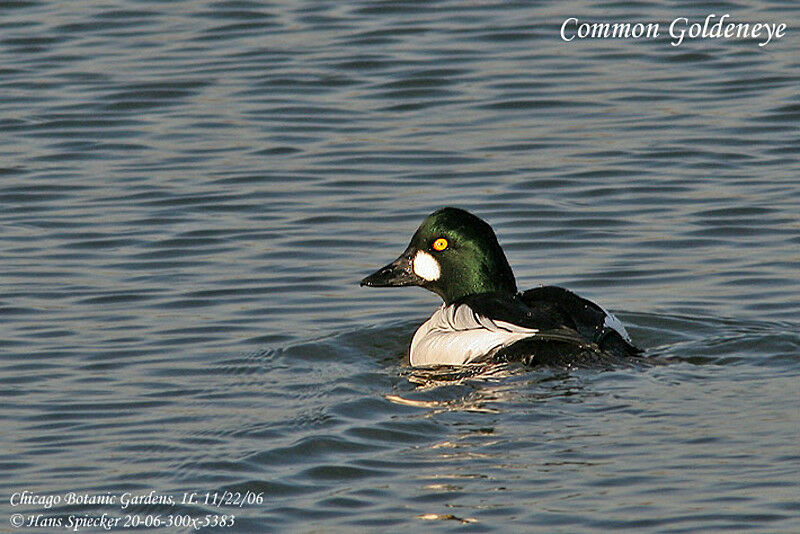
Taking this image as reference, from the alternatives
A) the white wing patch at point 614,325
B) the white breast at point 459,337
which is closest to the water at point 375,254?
the white breast at point 459,337

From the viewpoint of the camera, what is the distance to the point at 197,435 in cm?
868

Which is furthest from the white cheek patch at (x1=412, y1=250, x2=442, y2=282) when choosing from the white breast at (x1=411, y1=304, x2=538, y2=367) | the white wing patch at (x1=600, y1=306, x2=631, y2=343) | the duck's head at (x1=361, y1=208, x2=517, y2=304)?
the white wing patch at (x1=600, y1=306, x2=631, y2=343)

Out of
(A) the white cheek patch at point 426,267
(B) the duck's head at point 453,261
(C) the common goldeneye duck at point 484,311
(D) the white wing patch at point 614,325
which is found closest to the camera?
(C) the common goldeneye duck at point 484,311

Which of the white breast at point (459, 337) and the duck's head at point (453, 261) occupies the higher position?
the duck's head at point (453, 261)

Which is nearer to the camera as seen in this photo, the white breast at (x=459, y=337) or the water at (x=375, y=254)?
the water at (x=375, y=254)

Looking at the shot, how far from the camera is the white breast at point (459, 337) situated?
9.73 meters

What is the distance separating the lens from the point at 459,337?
10.0m

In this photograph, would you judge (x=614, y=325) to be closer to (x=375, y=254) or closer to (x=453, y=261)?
(x=453, y=261)

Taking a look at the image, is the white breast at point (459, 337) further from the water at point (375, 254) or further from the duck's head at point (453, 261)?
the duck's head at point (453, 261)

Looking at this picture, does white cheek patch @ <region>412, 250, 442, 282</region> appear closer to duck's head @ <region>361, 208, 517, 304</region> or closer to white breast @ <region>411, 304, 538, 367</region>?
duck's head @ <region>361, 208, 517, 304</region>

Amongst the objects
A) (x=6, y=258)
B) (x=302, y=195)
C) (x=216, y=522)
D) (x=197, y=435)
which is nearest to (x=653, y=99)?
(x=302, y=195)

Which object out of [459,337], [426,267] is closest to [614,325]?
[459,337]

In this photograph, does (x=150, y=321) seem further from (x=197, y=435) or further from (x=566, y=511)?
(x=566, y=511)

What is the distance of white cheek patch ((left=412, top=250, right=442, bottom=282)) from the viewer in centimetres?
1072
